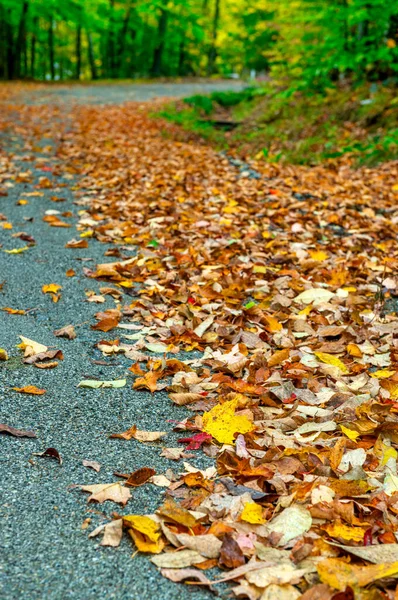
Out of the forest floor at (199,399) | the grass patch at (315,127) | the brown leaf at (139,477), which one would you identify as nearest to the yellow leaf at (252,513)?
the forest floor at (199,399)

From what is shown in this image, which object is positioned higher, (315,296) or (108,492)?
(315,296)

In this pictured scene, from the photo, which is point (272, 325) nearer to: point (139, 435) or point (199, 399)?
point (199, 399)

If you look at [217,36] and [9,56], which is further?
[217,36]

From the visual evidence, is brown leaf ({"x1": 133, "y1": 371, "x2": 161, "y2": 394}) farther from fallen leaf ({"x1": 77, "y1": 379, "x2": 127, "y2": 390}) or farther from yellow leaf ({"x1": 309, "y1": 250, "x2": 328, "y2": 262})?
yellow leaf ({"x1": 309, "y1": 250, "x2": 328, "y2": 262})

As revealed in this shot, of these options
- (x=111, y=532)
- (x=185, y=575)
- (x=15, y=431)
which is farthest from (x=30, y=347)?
(x=185, y=575)

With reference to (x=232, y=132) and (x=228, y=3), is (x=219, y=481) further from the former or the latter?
(x=228, y=3)

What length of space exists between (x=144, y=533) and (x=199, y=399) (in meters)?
0.95

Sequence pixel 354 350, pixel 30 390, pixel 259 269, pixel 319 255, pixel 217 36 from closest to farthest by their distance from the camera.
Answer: pixel 30 390 → pixel 354 350 → pixel 259 269 → pixel 319 255 → pixel 217 36

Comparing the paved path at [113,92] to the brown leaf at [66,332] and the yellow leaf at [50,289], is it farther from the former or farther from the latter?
the brown leaf at [66,332]

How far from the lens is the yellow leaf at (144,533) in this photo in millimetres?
1729

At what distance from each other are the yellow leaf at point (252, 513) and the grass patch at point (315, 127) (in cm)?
673

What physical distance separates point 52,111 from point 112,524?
1419 centimetres

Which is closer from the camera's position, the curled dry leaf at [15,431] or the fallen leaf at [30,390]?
the curled dry leaf at [15,431]

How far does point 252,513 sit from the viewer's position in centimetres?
186
